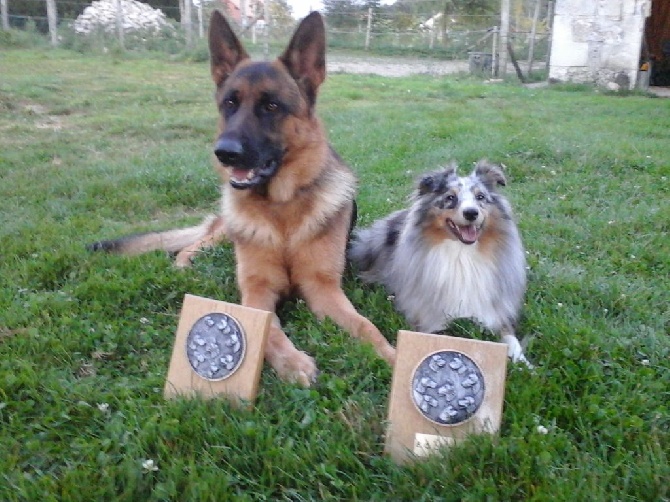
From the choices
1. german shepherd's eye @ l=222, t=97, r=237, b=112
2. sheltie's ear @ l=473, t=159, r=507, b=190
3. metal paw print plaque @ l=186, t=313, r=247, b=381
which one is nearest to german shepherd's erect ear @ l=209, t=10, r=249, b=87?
→ german shepherd's eye @ l=222, t=97, r=237, b=112

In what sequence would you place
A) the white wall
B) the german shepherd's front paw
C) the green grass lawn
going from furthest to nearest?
the white wall → the german shepherd's front paw → the green grass lawn

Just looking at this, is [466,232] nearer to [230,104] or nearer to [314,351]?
[314,351]

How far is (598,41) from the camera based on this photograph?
48.0 ft

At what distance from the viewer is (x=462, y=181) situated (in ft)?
10.8

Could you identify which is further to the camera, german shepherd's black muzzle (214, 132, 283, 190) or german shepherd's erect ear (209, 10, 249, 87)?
german shepherd's erect ear (209, 10, 249, 87)

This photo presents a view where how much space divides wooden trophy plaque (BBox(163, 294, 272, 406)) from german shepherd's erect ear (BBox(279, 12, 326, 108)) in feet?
5.27

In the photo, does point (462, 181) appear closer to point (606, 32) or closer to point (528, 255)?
point (528, 255)

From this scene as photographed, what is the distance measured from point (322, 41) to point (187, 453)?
238cm

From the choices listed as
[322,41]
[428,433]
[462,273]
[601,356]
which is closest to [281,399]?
[428,433]

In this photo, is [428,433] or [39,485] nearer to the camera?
[39,485]

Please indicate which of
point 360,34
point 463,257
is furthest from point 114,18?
point 463,257

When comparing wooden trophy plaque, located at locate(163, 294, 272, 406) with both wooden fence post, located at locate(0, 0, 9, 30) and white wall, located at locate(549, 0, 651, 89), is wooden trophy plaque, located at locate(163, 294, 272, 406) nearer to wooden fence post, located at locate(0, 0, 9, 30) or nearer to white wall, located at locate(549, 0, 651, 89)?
white wall, located at locate(549, 0, 651, 89)

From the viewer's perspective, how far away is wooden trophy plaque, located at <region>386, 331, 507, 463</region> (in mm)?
2197

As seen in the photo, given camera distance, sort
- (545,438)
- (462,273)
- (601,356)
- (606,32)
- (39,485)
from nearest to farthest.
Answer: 1. (39,485)
2. (545,438)
3. (601,356)
4. (462,273)
5. (606,32)
